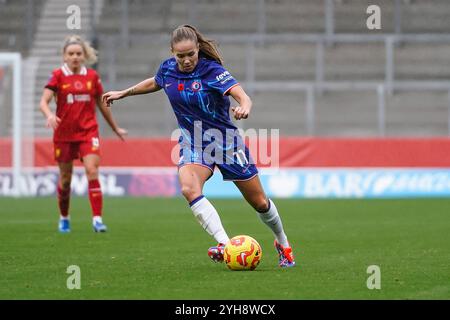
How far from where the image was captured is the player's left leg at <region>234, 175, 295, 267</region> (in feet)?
27.0

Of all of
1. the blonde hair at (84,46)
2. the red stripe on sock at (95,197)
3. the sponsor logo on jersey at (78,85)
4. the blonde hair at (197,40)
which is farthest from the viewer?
the sponsor logo on jersey at (78,85)

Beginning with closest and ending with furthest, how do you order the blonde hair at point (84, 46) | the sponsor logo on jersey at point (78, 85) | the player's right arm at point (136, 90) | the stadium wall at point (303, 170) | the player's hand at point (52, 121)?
the player's right arm at point (136, 90)
the player's hand at point (52, 121)
the blonde hair at point (84, 46)
the sponsor logo on jersey at point (78, 85)
the stadium wall at point (303, 170)

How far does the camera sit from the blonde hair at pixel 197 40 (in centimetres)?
794

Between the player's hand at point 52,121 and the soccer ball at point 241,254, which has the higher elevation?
the player's hand at point 52,121

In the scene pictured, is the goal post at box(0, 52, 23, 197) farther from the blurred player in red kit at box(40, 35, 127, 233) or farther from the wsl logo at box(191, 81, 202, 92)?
the wsl logo at box(191, 81, 202, 92)

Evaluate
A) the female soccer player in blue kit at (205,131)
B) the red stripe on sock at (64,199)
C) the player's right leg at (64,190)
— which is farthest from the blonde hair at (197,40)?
the red stripe on sock at (64,199)

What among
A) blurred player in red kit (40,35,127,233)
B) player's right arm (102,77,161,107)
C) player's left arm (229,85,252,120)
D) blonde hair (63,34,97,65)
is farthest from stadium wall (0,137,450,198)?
player's left arm (229,85,252,120)

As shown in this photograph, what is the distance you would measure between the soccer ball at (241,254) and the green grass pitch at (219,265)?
0.12 m

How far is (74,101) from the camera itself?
12352 mm

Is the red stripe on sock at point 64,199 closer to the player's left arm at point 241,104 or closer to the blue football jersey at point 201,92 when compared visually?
the blue football jersey at point 201,92

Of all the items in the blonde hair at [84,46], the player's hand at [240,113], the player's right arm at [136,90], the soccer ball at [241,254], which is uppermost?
the blonde hair at [84,46]

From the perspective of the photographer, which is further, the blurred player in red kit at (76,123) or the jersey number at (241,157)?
the blurred player in red kit at (76,123)
